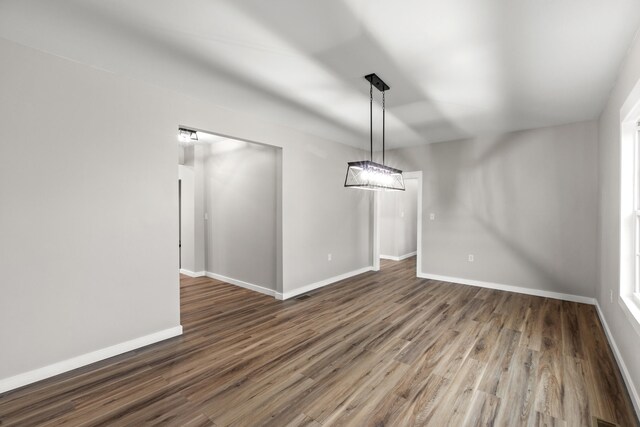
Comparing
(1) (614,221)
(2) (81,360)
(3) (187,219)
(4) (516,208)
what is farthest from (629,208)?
(3) (187,219)

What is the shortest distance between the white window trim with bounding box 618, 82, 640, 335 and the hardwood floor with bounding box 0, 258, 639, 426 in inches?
28.2

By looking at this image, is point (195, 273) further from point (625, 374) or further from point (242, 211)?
point (625, 374)

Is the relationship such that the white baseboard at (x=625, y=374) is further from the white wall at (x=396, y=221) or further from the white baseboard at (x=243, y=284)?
the white wall at (x=396, y=221)

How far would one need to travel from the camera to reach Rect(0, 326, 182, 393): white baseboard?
216cm

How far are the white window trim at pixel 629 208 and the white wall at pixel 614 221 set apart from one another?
12cm

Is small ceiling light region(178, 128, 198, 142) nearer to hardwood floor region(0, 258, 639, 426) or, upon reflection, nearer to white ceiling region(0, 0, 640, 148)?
white ceiling region(0, 0, 640, 148)

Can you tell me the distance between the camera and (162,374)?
2.38 meters

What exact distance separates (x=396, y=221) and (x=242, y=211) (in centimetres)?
415

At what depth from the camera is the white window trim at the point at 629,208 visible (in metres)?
2.38

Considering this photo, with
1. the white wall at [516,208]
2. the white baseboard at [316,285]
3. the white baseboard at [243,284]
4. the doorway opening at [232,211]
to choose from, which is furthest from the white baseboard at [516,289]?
the doorway opening at [232,211]

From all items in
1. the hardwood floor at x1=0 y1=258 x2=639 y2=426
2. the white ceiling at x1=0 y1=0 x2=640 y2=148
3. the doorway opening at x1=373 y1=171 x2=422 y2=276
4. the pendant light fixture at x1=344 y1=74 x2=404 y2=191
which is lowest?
the hardwood floor at x1=0 y1=258 x2=639 y2=426

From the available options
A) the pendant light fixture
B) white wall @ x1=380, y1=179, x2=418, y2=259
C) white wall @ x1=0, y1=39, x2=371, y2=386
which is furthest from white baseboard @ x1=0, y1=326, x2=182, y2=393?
white wall @ x1=380, y1=179, x2=418, y2=259

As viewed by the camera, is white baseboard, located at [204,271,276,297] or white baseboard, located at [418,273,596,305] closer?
white baseboard, located at [418,273,596,305]

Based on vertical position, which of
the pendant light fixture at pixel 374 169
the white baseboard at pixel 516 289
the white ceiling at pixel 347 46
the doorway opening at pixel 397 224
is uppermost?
the white ceiling at pixel 347 46
